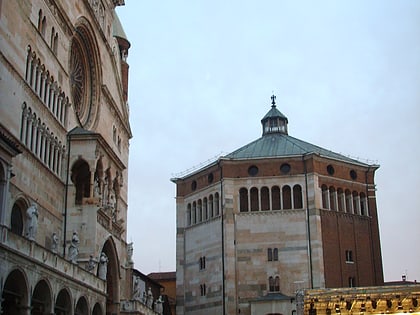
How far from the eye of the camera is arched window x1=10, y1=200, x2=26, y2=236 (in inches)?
1245

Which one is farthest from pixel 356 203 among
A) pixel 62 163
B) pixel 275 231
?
pixel 62 163

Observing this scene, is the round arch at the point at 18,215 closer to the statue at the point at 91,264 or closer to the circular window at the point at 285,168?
the statue at the point at 91,264

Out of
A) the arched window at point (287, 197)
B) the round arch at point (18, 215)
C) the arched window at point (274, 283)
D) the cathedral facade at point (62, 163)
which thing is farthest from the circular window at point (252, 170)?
the round arch at point (18, 215)

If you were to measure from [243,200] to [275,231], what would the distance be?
13.7ft

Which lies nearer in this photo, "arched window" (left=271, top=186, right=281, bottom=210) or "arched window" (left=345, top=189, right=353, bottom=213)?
"arched window" (left=271, top=186, right=281, bottom=210)

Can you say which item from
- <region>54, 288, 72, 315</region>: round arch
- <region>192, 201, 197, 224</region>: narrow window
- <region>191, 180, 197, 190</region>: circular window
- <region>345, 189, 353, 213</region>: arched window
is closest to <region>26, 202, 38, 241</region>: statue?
<region>54, 288, 72, 315</region>: round arch

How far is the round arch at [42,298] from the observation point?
28.7 metres

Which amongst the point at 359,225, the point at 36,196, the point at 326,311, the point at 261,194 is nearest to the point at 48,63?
the point at 36,196

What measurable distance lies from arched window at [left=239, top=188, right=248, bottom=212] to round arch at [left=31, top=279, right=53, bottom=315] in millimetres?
35226

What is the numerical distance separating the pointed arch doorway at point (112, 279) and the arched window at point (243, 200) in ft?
71.1

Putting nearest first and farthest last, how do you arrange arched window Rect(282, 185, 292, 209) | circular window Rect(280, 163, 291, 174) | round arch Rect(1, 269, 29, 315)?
round arch Rect(1, 269, 29, 315) < arched window Rect(282, 185, 292, 209) < circular window Rect(280, 163, 291, 174)

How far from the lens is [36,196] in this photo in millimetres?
33656

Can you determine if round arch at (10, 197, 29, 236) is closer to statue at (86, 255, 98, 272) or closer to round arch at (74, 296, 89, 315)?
round arch at (74, 296, 89, 315)

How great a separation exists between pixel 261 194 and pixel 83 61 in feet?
80.2
